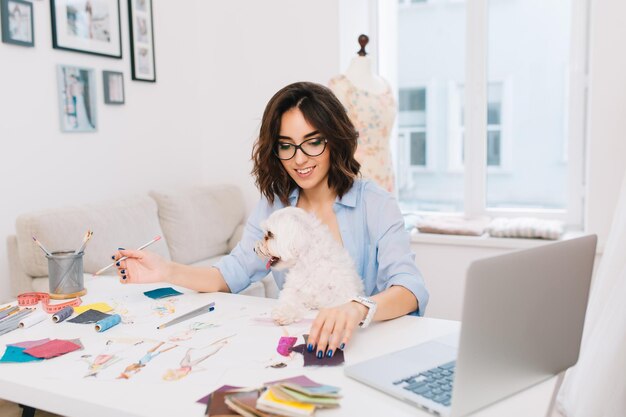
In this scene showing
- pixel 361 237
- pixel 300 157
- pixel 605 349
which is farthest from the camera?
pixel 605 349

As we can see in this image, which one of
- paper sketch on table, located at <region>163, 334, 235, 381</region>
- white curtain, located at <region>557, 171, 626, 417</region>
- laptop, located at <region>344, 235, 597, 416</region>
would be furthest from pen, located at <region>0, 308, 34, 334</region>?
white curtain, located at <region>557, 171, 626, 417</region>

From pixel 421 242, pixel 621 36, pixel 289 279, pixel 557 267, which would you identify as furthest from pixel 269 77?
pixel 557 267

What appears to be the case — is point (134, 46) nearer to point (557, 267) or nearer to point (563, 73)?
point (563, 73)

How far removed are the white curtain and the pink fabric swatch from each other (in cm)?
125

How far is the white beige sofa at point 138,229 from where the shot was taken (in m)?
2.34

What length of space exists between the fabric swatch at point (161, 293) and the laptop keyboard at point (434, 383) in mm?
860

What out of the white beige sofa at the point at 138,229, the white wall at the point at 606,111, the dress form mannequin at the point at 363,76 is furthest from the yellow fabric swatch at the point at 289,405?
the white wall at the point at 606,111

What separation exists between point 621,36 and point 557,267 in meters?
2.41

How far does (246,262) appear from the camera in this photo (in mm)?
1800

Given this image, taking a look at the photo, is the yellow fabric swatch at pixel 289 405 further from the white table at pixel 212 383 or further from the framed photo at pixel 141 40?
the framed photo at pixel 141 40

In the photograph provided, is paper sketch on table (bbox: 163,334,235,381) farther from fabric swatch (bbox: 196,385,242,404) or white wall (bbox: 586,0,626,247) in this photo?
white wall (bbox: 586,0,626,247)

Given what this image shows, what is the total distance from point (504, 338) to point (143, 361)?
0.69 meters

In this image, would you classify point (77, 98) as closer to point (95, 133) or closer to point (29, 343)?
point (95, 133)

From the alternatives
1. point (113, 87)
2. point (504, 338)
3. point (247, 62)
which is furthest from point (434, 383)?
point (247, 62)
